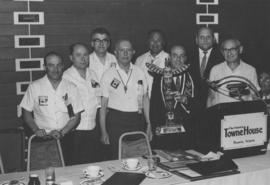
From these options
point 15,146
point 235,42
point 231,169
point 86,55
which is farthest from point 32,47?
point 231,169

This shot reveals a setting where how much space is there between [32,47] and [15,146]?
1.73m

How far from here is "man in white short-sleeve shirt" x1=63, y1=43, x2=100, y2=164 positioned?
408 centimetres

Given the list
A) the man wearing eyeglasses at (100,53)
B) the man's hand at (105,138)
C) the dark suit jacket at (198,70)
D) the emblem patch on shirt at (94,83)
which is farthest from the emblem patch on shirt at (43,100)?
the dark suit jacket at (198,70)

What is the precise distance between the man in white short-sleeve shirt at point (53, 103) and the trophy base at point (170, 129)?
0.75 metres

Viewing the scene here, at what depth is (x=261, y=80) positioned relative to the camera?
438 cm

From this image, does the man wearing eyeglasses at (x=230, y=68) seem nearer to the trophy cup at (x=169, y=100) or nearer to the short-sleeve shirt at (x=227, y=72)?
the short-sleeve shirt at (x=227, y=72)

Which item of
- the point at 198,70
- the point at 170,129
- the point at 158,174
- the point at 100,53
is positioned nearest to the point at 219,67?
the point at 198,70

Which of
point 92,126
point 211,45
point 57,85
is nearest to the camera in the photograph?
point 57,85

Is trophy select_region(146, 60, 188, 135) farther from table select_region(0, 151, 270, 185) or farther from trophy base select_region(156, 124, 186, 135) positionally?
table select_region(0, 151, 270, 185)

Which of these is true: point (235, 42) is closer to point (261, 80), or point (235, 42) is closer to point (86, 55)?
point (261, 80)

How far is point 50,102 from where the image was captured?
3873 millimetres

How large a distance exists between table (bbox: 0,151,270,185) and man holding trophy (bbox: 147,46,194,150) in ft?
3.08

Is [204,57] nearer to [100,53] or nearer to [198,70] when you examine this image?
[198,70]

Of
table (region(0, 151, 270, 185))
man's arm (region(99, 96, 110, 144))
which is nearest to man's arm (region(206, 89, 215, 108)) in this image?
man's arm (region(99, 96, 110, 144))
